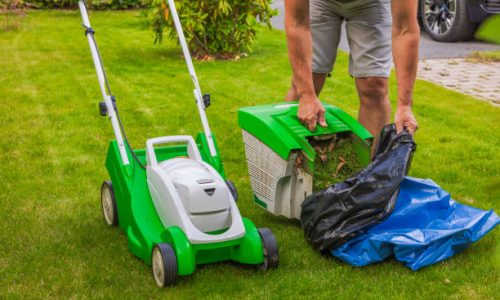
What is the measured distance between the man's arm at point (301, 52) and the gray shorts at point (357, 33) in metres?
0.40

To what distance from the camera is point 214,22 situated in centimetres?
808

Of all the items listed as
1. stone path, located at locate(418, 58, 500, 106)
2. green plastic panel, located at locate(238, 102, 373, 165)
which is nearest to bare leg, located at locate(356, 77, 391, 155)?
green plastic panel, located at locate(238, 102, 373, 165)

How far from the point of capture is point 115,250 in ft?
10.9

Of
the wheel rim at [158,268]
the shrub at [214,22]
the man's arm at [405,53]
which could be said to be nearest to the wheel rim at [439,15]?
the shrub at [214,22]

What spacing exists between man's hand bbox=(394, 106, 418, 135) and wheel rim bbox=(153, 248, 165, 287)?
1.20m

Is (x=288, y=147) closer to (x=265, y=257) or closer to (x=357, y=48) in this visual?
(x=265, y=257)

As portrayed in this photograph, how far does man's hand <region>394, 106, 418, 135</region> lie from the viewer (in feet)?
10.7

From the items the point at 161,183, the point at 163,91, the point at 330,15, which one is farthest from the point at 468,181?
the point at 163,91

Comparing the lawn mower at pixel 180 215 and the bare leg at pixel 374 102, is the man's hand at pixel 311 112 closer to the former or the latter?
the lawn mower at pixel 180 215

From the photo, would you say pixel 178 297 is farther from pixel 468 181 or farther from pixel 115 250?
pixel 468 181

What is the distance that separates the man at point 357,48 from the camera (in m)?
3.37

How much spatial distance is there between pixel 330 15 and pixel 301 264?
56.8 inches

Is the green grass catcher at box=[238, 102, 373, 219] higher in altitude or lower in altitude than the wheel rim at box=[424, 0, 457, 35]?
higher

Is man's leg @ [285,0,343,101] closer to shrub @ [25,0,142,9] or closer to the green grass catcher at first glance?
the green grass catcher
